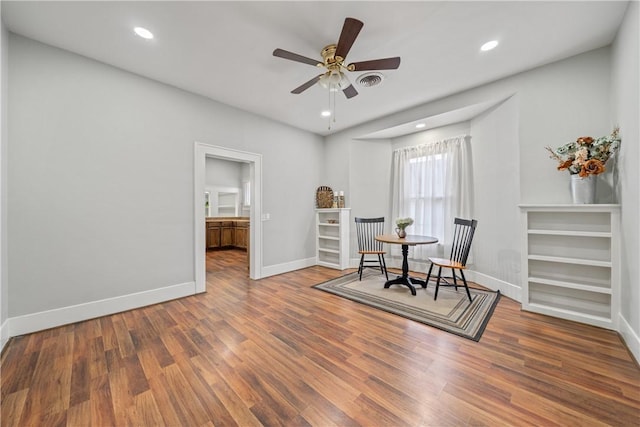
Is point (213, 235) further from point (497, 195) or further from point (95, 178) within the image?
point (497, 195)

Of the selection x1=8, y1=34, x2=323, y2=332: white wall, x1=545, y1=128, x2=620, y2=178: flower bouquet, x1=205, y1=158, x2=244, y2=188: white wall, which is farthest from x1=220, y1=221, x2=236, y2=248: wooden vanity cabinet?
x1=545, y1=128, x2=620, y2=178: flower bouquet

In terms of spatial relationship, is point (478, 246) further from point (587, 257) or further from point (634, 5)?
point (634, 5)

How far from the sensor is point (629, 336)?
1944 mm

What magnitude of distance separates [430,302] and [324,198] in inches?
114

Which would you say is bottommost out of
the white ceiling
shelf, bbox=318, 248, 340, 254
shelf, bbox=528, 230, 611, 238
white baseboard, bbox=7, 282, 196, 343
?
white baseboard, bbox=7, 282, 196, 343

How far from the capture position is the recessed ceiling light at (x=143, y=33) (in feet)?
7.11

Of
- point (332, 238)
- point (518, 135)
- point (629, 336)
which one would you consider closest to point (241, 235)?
point (332, 238)

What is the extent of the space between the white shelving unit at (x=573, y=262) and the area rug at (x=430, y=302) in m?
0.55

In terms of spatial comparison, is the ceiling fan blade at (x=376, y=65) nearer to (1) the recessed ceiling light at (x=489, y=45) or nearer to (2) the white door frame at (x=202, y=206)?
(1) the recessed ceiling light at (x=489, y=45)

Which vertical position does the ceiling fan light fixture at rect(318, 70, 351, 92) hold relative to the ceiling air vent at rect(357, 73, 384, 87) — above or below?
below

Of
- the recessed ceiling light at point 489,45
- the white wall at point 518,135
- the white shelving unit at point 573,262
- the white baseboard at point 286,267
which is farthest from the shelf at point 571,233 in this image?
the white baseboard at point 286,267

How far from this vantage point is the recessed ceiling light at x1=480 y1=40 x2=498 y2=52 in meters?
2.36

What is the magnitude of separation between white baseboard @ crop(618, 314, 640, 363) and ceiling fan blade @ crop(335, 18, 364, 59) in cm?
319

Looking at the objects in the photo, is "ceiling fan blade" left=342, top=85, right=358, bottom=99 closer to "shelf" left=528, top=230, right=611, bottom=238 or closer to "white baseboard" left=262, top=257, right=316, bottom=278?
"shelf" left=528, top=230, right=611, bottom=238
